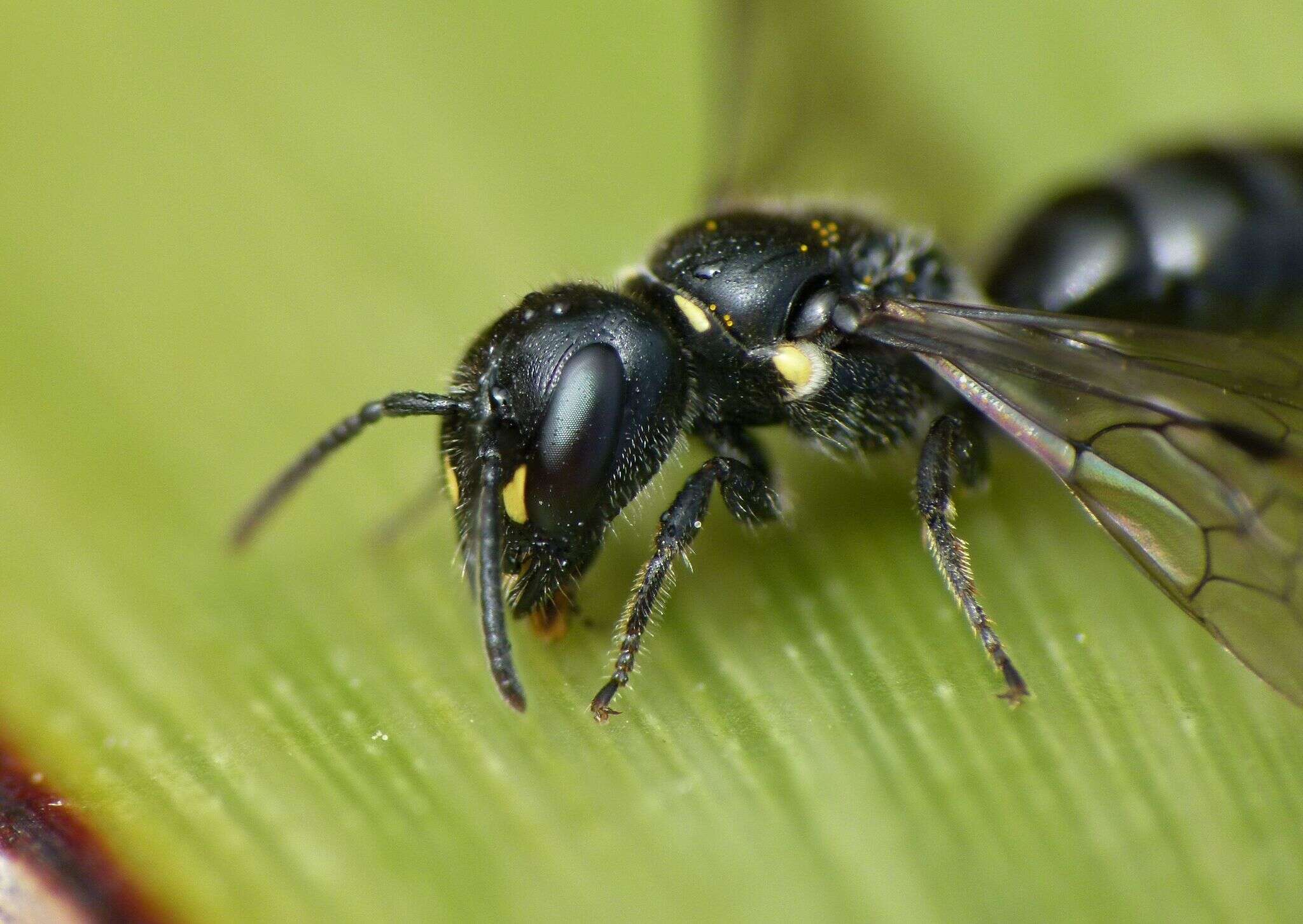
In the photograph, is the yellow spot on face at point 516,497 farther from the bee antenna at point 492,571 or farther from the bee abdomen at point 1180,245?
the bee abdomen at point 1180,245

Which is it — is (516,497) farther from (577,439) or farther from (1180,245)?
(1180,245)

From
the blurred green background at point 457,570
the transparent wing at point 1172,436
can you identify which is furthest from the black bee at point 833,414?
the blurred green background at point 457,570

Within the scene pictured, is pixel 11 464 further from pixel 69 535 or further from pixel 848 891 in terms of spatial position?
pixel 848 891

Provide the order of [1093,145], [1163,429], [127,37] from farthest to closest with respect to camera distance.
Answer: [1093,145] → [127,37] → [1163,429]

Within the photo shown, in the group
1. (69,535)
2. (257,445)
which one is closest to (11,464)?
(69,535)

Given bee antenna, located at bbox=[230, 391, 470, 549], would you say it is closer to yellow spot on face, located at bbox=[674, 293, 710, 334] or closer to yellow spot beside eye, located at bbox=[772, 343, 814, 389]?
yellow spot on face, located at bbox=[674, 293, 710, 334]

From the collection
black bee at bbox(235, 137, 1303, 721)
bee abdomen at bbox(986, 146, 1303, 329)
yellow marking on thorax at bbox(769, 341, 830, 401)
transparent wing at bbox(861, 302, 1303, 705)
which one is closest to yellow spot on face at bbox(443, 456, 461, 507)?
black bee at bbox(235, 137, 1303, 721)

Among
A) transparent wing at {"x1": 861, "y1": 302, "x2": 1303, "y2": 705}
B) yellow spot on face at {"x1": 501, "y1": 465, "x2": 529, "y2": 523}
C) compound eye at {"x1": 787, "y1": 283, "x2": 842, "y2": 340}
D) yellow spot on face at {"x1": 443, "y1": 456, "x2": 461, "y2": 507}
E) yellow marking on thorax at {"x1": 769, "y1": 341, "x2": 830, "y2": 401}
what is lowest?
transparent wing at {"x1": 861, "y1": 302, "x2": 1303, "y2": 705}

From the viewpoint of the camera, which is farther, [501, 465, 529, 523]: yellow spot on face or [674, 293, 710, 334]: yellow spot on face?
[674, 293, 710, 334]: yellow spot on face
